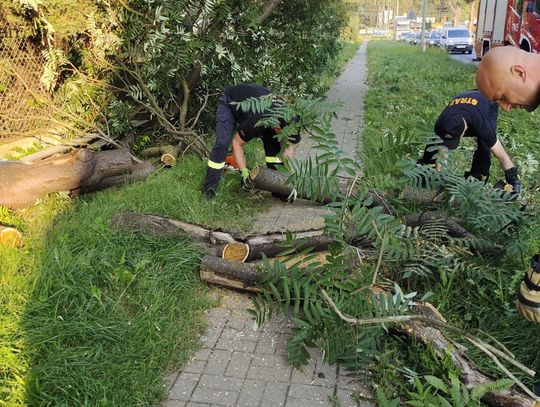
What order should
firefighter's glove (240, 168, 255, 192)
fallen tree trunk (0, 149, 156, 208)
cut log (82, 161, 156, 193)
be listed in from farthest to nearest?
cut log (82, 161, 156, 193), firefighter's glove (240, 168, 255, 192), fallen tree trunk (0, 149, 156, 208)

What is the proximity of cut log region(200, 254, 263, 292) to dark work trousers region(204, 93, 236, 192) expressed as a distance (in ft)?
5.55

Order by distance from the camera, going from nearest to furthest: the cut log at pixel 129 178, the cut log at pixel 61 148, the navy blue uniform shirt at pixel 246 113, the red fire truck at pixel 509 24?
the navy blue uniform shirt at pixel 246 113 → the cut log at pixel 129 178 → the cut log at pixel 61 148 → the red fire truck at pixel 509 24

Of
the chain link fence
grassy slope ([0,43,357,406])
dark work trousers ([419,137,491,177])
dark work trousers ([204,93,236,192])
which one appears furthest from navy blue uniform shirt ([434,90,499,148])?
the chain link fence

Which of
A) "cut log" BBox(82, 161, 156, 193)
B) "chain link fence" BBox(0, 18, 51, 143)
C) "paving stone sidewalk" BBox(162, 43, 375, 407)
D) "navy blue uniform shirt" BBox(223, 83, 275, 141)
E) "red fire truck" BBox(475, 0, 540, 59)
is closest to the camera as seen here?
"paving stone sidewalk" BBox(162, 43, 375, 407)

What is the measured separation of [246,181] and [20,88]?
3219 mm

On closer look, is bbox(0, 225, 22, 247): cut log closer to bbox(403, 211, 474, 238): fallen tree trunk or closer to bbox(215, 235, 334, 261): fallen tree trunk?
bbox(215, 235, 334, 261): fallen tree trunk

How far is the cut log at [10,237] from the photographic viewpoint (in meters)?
4.05

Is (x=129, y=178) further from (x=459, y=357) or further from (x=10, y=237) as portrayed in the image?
(x=459, y=357)

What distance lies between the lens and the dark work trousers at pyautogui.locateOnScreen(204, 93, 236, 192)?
5.16 meters

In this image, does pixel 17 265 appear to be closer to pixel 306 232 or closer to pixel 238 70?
pixel 306 232

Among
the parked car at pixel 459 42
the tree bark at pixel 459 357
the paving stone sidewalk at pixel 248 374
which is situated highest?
the tree bark at pixel 459 357

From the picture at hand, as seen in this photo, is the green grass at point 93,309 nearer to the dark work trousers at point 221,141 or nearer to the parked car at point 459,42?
the dark work trousers at point 221,141

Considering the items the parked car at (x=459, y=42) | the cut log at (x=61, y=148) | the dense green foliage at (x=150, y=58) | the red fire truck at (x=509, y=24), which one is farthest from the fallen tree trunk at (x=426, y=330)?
the parked car at (x=459, y=42)

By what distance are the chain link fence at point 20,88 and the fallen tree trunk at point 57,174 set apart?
1.31m
